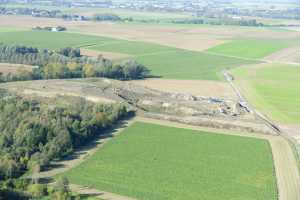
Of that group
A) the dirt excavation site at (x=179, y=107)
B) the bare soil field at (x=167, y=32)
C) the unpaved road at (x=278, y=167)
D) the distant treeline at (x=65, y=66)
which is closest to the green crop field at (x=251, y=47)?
the bare soil field at (x=167, y=32)

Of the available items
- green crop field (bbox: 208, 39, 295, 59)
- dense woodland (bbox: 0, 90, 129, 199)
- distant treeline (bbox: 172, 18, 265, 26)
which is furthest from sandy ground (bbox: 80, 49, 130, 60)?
distant treeline (bbox: 172, 18, 265, 26)

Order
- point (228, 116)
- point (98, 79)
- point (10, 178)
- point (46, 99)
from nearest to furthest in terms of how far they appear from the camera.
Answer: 1. point (10, 178)
2. point (228, 116)
3. point (46, 99)
4. point (98, 79)

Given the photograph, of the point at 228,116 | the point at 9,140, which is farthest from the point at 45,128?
the point at 228,116

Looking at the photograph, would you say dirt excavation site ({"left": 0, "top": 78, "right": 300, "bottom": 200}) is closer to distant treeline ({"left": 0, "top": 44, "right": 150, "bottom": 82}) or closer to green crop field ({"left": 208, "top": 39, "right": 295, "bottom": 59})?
distant treeline ({"left": 0, "top": 44, "right": 150, "bottom": 82})

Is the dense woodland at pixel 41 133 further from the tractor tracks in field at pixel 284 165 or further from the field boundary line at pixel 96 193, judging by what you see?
the tractor tracks in field at pixel 284 165

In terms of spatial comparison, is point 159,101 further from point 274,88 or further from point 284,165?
point 284,165

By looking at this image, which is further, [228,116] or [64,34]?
[64,34]

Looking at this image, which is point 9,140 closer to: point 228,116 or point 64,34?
point 228,116

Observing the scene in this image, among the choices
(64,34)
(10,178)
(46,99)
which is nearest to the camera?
(10,178)
